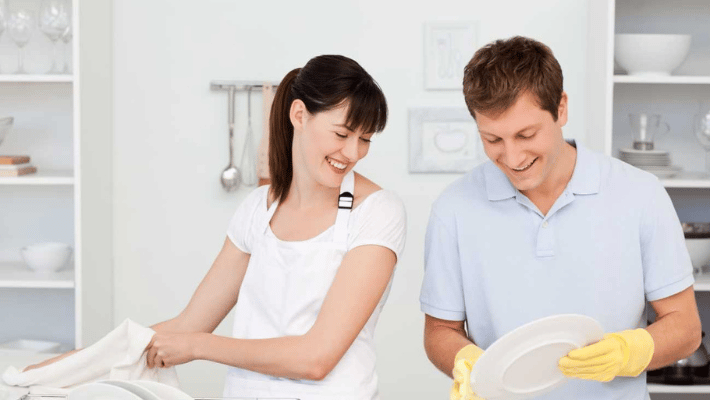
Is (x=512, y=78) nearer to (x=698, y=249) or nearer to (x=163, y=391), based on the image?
(x=163, y=391)

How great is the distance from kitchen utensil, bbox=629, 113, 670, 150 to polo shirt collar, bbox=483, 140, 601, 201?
1174 mm

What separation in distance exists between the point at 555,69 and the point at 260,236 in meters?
0.65

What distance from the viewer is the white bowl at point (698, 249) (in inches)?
109

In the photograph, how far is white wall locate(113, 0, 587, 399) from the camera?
301cm

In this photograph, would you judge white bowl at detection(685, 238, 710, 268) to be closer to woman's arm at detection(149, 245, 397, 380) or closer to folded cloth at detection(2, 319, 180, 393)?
woman's arm at detection(149, 245, 397, 380)

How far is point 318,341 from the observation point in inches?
62.1

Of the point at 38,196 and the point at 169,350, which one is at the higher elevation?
the point at 38,196

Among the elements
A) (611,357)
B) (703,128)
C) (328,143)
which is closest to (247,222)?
(328,143)

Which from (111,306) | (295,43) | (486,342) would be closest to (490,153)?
(486,342)

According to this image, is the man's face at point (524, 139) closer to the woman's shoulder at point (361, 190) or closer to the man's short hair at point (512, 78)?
the man's short hair at point (512, 78)

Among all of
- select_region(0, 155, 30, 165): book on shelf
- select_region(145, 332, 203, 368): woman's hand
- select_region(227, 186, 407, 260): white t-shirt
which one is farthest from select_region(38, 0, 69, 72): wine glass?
select_region(145, 332, 203, 368): woman's hand

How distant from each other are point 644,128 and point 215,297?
1632mm

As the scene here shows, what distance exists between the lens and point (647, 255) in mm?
1639

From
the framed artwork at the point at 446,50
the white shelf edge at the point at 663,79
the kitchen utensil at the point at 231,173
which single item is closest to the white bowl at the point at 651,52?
the white shelf edge at the point at 663,79
